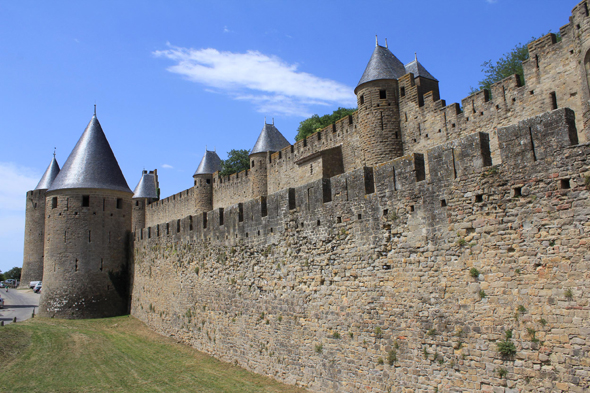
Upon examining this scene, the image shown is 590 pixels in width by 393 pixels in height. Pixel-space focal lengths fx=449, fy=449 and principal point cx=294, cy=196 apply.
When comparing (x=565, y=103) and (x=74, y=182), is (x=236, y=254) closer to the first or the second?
(x=565, y=103)

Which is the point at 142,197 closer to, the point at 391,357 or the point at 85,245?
the point at 85,245

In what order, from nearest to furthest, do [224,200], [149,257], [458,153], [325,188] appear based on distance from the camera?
1. [458,153]
2. [325,188]
3. [149,257]
4. [224,200]

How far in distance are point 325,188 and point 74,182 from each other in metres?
17.1

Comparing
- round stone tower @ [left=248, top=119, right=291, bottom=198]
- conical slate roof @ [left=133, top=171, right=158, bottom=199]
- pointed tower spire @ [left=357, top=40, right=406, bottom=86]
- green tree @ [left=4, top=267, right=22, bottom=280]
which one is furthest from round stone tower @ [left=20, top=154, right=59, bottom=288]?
green tree @ [left=4, top=267, right=22, bottom=280]

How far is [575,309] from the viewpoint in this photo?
18.6 ft

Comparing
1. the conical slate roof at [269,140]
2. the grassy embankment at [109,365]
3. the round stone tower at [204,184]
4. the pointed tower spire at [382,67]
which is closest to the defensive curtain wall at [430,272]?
the grassy embankment at [109,365]

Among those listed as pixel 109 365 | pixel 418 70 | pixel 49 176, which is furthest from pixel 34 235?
pixel 418 70

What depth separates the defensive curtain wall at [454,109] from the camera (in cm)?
1326

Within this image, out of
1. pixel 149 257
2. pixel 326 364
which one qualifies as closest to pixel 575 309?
pixel 326 364

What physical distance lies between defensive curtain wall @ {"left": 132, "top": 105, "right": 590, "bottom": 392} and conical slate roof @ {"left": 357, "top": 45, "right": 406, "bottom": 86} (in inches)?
405

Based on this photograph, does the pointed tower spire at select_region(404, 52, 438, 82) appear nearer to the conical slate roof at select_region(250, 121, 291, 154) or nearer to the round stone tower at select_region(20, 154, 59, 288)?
the conical slate roof at select_region(250, 121, 291, 154)

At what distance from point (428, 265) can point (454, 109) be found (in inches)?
451

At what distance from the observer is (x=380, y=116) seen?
1931cm

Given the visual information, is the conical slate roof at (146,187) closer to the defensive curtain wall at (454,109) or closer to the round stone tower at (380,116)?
the defensive curtain wall at (454,109)
